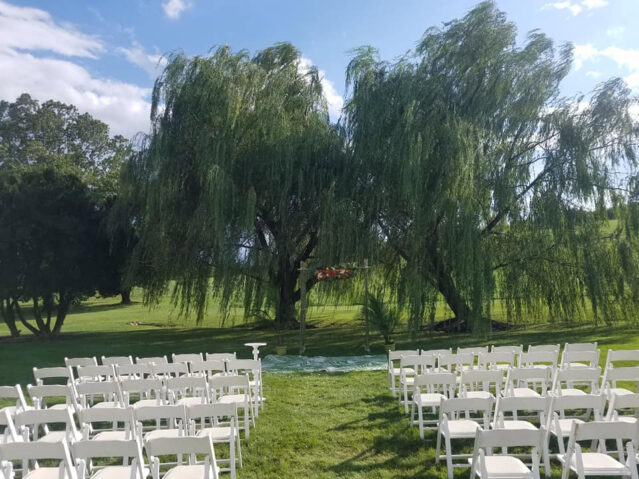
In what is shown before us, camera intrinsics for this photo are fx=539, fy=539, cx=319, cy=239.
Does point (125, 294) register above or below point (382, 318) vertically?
above

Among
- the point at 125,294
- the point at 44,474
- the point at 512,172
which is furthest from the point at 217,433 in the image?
the point at 125,294

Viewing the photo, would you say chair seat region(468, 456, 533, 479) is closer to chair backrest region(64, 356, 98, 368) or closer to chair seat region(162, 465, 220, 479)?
chair seat region(162, 465, 220, 479)

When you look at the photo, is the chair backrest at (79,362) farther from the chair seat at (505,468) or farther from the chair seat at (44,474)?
the chair seat at (505,468)

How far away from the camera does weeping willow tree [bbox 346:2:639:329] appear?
14.0m

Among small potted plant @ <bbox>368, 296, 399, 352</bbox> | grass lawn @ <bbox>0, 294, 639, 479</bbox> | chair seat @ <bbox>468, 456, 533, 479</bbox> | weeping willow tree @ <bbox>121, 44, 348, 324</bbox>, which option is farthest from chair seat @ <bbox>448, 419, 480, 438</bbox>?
weeping willow tree @ <bbox>121, 44, 348, 324</bbox>

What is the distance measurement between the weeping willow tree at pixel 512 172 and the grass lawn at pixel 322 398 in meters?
1.46

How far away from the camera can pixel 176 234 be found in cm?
1681

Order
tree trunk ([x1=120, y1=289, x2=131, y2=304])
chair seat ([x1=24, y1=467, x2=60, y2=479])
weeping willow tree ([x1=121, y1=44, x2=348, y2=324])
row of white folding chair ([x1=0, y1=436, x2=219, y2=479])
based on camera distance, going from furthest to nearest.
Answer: tree trunk ([x1=120, y1=289, x2=131, y2=304])
weeping willow tree ([x1=121, y1=44, x2=348, y2=324])
chair seat ([x1=24, y1=467, x2=60, y2=479])
row of white folding chair ([x1=0, y1=436, x2=219, y2=479])

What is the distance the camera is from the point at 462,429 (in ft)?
16.5

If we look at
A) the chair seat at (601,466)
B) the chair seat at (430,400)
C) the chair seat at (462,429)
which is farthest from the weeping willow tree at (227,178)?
the chair seat at (601,466)

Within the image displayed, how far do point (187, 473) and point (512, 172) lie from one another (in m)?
12.5

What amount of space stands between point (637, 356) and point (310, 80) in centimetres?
1394

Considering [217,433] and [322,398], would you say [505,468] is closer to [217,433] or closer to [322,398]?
[217,433]

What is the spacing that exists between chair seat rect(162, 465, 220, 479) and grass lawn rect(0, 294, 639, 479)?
1097 millimetres
